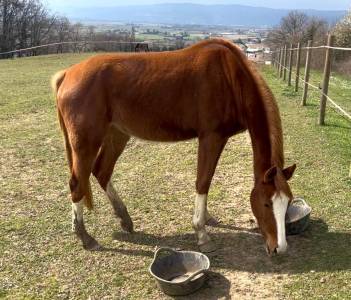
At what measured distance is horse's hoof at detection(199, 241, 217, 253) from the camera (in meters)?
3.81

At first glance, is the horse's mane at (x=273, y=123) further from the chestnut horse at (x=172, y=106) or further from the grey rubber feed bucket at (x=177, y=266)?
the grey rubber feed bucket at (x=177, y=266)

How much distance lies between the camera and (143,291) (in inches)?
128

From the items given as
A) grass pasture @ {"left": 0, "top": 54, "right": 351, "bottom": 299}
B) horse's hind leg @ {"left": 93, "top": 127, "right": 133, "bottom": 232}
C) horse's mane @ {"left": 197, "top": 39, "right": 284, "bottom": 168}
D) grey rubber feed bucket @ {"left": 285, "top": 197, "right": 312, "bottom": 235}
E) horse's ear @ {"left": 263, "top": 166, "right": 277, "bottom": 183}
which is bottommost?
grass pasture @ {"left": 0, "top": 54, "right": 351, "bottom": 299}

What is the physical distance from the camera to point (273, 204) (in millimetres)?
3188

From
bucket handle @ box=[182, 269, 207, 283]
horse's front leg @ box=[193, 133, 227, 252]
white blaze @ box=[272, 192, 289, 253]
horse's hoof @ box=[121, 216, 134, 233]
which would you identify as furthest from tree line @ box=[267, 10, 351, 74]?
bucket handle @ box=[182, 269, 207, 283]

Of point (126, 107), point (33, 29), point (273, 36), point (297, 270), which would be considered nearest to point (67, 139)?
point (126, 107)

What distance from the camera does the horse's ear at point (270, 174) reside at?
317 cm

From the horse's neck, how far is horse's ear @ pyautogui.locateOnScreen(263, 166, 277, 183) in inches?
6.5

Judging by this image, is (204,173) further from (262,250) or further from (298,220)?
(298,220)

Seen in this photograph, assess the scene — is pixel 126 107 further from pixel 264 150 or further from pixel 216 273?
pixel 216 273

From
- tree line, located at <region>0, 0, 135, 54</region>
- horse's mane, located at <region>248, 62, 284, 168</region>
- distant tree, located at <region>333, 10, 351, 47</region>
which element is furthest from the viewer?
tree line, located at <region>0, 0, 135, 54</region>

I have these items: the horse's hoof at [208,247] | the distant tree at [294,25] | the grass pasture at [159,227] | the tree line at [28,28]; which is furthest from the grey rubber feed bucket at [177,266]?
the tree line at [28,28]

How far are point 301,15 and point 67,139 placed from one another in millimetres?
55483

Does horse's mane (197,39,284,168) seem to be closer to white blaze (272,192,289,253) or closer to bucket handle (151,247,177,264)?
white blaze (272,192,289,253)
